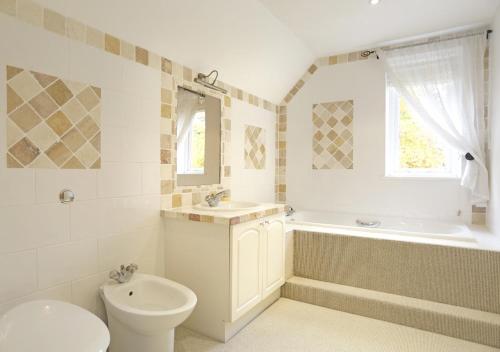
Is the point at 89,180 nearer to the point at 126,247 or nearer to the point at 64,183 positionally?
the point at 64,183

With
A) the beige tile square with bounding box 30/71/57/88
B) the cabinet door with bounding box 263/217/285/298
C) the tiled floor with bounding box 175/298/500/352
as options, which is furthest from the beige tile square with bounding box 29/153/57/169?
the cabinet door with bounding box 263/217/285/298

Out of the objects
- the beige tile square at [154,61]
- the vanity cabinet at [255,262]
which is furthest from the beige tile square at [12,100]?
the vanity cabinet at [255,262]

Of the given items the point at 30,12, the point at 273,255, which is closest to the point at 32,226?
the point at 30,12

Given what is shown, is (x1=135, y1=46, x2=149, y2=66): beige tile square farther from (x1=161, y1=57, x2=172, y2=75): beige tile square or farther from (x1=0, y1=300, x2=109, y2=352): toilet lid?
(x1=0, y1=300, x2=109, y2=352): toilet lid

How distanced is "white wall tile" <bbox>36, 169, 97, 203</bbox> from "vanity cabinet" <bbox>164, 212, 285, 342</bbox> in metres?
0.65

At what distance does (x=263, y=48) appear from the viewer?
9.67 feet

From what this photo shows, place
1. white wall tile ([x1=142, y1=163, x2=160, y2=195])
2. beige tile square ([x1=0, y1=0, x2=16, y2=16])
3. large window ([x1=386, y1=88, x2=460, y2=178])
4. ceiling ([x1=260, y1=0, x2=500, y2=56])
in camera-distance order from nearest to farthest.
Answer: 1. beige tile square ([x1=0, y1=0, x2=16, y2=16])
2. white wall tile ([x1=142, y1=163, x2=160, y2=195])
3. ceiling ([x1=260, y1=0, x2=500, y2=56])
4. large window ([x1=386, y1=88, x2=460, y2=178])

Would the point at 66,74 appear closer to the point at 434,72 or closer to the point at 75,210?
the point at 75,210

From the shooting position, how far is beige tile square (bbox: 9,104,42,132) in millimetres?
1470

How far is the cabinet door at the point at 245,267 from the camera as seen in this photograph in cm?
204

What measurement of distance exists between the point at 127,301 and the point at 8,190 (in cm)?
89

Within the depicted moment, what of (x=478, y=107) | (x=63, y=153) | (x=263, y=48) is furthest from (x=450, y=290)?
(x=63, y=153)

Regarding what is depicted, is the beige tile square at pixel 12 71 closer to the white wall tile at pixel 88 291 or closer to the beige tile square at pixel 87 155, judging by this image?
the beige tile square at pixel 87 155

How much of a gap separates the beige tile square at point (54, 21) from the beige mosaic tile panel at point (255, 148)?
196 cm
